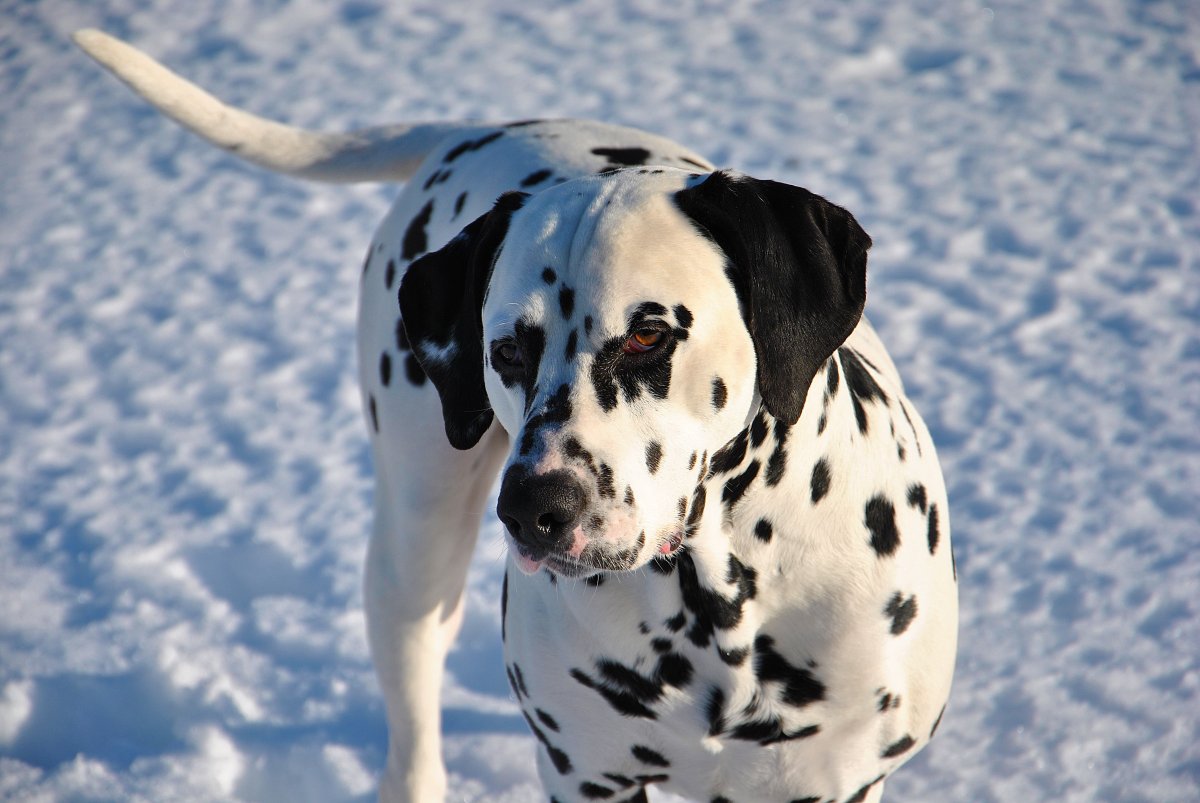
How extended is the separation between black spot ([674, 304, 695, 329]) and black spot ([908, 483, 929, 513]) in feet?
2.52

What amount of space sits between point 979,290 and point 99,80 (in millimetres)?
6213

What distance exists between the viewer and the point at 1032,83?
23.0ft

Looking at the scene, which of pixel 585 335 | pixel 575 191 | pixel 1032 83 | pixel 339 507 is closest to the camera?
pixel 585 335

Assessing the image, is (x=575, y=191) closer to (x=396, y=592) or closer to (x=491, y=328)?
(x=491, y=328)

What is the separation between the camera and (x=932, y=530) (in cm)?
250

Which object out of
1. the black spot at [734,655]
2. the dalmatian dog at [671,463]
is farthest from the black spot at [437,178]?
the black spot at [734,655]

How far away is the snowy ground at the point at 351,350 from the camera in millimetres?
3826

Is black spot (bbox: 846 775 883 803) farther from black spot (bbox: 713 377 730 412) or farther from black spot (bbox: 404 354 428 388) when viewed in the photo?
black spot (bbox: 404 354 428 388)

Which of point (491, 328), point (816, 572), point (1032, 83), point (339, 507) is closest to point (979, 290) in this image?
point (1032, 83)

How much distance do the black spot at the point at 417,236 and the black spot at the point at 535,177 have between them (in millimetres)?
344

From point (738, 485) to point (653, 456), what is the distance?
262 millimetres

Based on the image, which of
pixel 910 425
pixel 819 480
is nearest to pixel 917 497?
pixel 910 425

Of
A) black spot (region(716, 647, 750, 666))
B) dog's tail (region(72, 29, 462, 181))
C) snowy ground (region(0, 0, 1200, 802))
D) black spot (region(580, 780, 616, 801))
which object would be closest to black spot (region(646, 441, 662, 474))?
black spot (region(716, 647, 750, 666))

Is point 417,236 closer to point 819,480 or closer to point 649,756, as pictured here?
point 819,480
